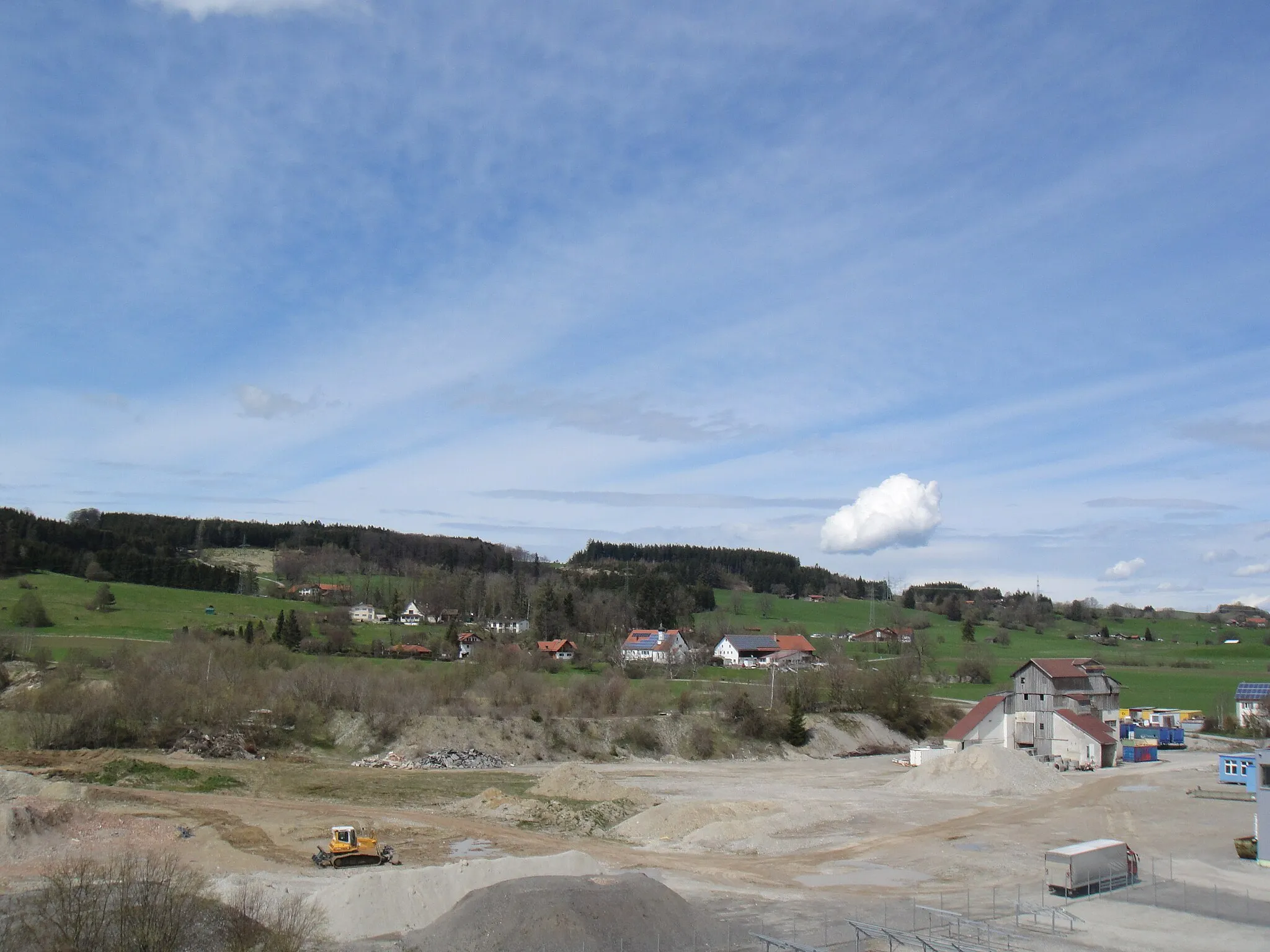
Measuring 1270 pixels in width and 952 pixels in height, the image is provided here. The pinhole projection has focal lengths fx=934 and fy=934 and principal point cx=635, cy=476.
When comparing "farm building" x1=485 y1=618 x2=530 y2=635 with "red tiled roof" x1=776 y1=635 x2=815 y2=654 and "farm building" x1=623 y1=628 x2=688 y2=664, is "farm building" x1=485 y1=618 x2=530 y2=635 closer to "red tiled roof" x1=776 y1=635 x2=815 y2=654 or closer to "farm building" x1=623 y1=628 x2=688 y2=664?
"farm building" x1=623 y1=628 x2=688 y2=664

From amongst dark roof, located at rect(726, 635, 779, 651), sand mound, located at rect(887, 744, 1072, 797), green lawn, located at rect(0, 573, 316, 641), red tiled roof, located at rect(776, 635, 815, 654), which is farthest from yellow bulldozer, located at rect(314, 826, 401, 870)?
red tiled roof, located at rect(776, 635, 815, 654)

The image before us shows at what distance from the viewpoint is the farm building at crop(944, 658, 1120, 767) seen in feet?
234

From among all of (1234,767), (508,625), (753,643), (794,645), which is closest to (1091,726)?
(1234,767)

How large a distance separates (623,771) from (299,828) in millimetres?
31563

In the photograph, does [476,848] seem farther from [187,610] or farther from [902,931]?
[187,610]

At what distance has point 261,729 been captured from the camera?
218 ft

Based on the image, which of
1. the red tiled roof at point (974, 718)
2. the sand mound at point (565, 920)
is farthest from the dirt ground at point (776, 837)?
the red tiled roof at point (974, 718)

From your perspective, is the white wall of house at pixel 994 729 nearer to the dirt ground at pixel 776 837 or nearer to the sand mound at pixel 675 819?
the dirt ground at pixel 776 837

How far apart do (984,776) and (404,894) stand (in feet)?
143

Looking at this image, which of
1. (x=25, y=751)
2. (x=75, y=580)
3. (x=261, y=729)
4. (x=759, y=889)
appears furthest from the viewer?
(x=75, y=580)

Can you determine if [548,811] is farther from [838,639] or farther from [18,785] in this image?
[838,639]

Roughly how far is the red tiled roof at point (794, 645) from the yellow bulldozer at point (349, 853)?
10800cm

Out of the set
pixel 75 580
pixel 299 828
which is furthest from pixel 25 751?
pixel 75 580

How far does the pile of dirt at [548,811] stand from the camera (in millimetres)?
44344
